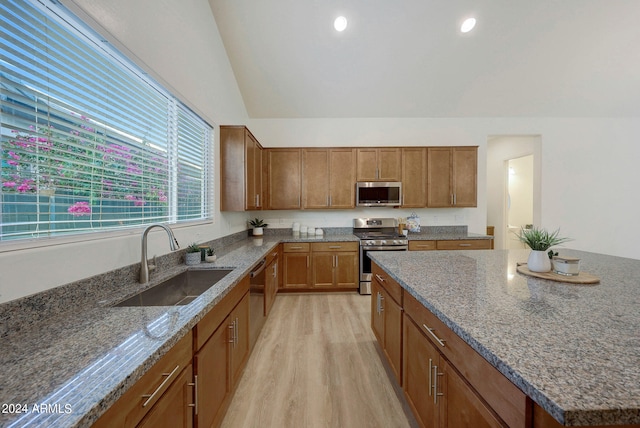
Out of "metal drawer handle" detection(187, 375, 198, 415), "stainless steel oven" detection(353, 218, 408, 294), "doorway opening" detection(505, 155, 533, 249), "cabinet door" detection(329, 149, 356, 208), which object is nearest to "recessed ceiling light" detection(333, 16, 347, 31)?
"cabinet door" detection(329, 149, 356, 208)

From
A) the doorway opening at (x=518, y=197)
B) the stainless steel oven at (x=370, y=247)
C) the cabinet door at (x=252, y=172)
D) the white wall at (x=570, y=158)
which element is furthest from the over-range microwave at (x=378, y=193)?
the doorway opening at (x=518, y=197)

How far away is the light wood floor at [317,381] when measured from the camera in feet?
5.06

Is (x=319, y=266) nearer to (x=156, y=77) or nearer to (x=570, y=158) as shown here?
(x=156, y=77)

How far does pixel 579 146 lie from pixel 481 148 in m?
1.77

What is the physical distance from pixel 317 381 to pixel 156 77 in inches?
103

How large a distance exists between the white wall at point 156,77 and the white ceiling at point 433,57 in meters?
0.59

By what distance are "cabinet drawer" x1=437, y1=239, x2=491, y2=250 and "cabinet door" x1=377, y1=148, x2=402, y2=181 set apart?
4.13 ft

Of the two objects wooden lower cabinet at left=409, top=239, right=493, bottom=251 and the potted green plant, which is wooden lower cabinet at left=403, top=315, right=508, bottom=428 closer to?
the potted green plant

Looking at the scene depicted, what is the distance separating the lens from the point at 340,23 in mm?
2883

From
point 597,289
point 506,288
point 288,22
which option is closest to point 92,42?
point 288,22

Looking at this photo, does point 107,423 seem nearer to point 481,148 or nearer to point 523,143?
point 481,148

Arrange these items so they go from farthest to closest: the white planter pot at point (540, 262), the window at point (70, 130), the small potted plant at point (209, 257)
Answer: the small potted plant at point (209, 257), the white planter pot at point (540, 262), the window at point (70, 130)

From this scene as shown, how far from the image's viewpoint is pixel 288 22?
113 inches

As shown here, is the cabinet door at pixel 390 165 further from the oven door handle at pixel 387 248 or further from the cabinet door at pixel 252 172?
the cabinet door at pixel 252 172
